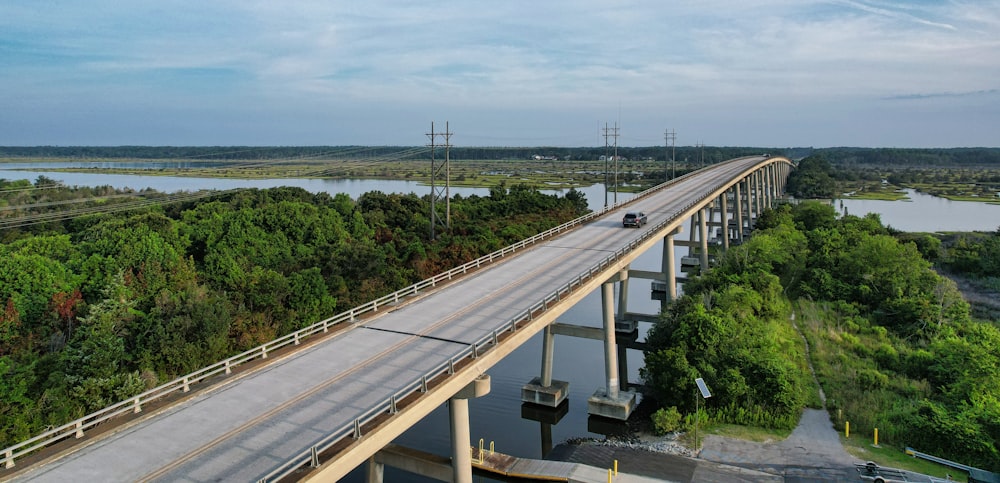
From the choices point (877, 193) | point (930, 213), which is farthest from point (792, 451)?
point (877, 193)

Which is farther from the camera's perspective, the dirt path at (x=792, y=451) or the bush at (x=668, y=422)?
the bush at (x=668, y=422)

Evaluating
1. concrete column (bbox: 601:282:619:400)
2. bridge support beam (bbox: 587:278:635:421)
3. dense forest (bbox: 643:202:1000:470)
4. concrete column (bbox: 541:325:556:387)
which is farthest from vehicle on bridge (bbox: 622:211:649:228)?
concrete column (bbox: 541:325:556:387)

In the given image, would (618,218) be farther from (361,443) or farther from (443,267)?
(361,443)

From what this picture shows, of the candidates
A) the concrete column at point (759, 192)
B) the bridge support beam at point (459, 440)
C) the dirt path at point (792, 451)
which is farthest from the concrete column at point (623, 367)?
the concrete column at point (759, 192)

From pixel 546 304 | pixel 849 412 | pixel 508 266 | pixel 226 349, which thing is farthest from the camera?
pixel 508 266

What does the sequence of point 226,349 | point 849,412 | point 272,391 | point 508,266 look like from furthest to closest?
1. point 508,266
2. point 226,349
3. point 849,412
4. point 272,391

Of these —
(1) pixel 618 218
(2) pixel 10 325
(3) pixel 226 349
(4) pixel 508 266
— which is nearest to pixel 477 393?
(4) pixel 508 266

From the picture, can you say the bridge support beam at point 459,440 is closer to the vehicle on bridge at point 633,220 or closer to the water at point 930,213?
the vehicle on bridge at point 633,220
